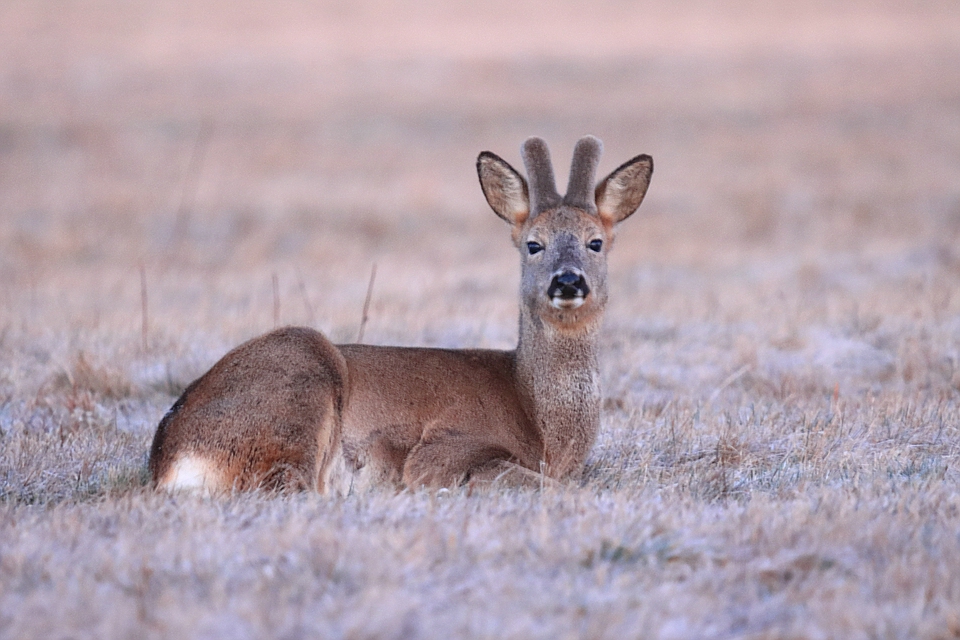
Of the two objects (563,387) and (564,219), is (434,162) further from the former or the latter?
(563,387)

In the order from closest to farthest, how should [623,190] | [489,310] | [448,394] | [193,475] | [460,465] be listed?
[193,475], [460,465], [448,394], [623,190], [489,310]

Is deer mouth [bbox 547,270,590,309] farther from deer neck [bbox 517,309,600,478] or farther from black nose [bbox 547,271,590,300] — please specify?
deer neck [bbox 517,309,600,478]

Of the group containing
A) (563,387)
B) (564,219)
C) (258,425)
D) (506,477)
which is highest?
(564,219)

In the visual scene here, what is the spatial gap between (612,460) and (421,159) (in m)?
16.7

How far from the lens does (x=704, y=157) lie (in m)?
22.5

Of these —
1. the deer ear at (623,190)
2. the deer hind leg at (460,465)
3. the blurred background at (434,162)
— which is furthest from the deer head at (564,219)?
the blurred background at (434,162)

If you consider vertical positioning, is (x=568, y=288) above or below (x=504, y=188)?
below

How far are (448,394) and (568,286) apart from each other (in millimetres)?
825

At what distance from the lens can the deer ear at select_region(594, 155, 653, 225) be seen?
6.53 meters

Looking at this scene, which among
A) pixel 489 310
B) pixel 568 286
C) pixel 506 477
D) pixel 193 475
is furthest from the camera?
pixel 489 310

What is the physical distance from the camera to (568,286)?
5836 millimetres

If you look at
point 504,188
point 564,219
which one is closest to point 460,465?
point 564,219

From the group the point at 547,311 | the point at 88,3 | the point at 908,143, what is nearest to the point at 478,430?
the point at 547,311

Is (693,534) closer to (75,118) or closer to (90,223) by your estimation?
(90,223)
